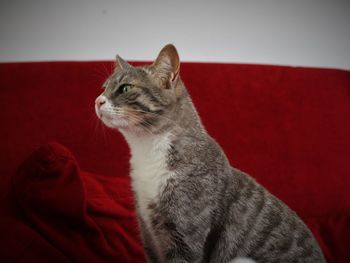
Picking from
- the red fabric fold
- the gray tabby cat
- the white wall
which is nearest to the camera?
the gray tabby cat

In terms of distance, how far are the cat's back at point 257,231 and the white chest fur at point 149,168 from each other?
0.21 meters

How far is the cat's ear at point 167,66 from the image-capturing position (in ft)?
3.49

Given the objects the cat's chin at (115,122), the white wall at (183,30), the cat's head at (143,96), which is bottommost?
the cat's chin at (115,122)

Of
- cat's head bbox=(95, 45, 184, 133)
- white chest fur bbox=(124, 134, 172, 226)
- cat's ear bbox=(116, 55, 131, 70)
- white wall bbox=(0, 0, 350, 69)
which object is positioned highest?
white wall bbox=(0, 0, 350, 69)

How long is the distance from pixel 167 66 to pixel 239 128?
87 cm

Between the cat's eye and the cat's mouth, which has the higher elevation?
the cat's eye

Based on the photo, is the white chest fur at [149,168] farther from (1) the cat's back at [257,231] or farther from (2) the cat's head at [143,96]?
(1) the cat's back at [257,231]

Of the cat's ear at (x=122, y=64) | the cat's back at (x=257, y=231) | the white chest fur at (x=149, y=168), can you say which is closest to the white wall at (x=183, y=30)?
the cat's ear at (x=122, y=64)

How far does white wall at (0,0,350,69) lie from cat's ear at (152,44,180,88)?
0.95 metres

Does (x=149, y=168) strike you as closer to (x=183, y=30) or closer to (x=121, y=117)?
(x=121, y=117)

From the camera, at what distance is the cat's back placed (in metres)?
1.08

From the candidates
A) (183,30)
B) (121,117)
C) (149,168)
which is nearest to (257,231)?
(149,168)

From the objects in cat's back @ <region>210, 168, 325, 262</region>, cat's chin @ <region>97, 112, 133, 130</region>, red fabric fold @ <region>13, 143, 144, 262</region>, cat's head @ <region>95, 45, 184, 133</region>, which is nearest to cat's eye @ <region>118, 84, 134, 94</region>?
cat's head @ <region>95, 45, 184, 133</region>

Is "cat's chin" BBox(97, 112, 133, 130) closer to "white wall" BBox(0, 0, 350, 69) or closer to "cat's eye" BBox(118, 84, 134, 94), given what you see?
"cat's eye" BBox(118, 84, 134, 94)
